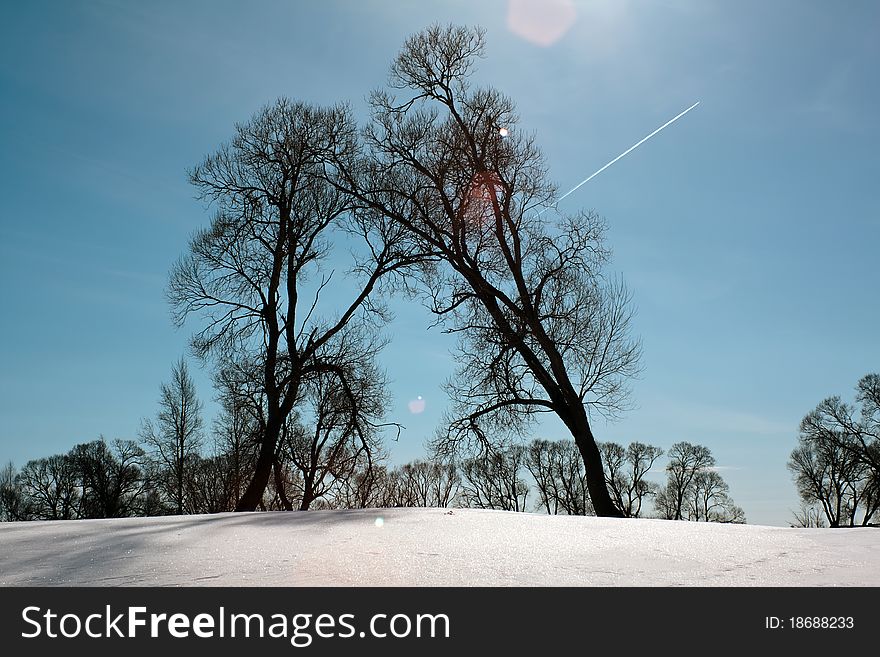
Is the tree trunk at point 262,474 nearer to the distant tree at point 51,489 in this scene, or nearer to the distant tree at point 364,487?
the distant tree at point 364,487

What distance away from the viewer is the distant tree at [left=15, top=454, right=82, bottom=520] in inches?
1278

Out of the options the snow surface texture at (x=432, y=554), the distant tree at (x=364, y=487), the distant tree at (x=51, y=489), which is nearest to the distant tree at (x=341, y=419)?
the distant tree at (x=364, y=487)

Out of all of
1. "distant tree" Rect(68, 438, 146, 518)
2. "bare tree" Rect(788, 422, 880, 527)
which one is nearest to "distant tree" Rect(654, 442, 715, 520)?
"bare tree" Rect(788, 422, 880, 527)

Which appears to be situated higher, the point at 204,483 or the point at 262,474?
the point at 262,474

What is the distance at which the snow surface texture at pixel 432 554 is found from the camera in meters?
2.26

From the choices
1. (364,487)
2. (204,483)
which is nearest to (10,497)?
(204,483)

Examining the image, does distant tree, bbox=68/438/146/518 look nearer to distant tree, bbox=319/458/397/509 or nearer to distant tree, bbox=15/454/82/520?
distant tree, bbox=15/454/82/520

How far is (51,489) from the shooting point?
34.1 metres

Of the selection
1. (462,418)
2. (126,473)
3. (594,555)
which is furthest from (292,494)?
(126,473)

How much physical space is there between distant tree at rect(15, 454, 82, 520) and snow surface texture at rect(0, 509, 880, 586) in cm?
3276

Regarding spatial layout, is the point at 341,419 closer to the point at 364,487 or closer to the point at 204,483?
the point at 364,487

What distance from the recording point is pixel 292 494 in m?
15.9

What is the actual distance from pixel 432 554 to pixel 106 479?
3246 centimetres

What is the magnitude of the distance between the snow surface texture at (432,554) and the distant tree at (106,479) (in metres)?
26.9
